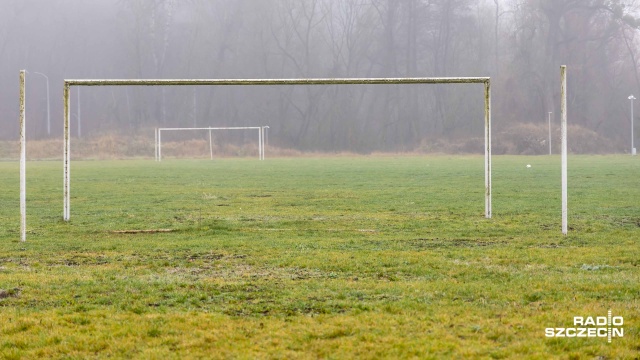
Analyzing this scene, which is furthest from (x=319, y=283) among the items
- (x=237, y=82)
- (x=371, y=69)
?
(x=371, y=69)

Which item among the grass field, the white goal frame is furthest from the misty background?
the grass field

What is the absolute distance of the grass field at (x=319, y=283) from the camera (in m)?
4.81

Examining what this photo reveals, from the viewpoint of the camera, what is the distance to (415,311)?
561cm

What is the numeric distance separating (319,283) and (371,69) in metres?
74.7

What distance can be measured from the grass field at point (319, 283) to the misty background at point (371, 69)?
205 ft

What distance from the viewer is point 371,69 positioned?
80500 mm

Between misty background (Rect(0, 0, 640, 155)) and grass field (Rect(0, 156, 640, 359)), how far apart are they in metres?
62.4

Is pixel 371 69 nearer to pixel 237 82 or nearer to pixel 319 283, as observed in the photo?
pixel 237 82

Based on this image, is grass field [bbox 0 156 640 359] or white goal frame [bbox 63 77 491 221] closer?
grass field [bbox 0 156 640 359]

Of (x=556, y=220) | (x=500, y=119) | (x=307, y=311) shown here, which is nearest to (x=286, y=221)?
(x=556, y=220)

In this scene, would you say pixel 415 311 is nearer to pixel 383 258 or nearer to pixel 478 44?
pixel 383 258

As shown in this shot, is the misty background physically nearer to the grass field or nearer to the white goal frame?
the white goal frame

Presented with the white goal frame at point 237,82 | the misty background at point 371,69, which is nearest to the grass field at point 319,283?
the white goal frame at point 237,82

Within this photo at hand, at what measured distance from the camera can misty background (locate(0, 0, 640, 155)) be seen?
252 feet
